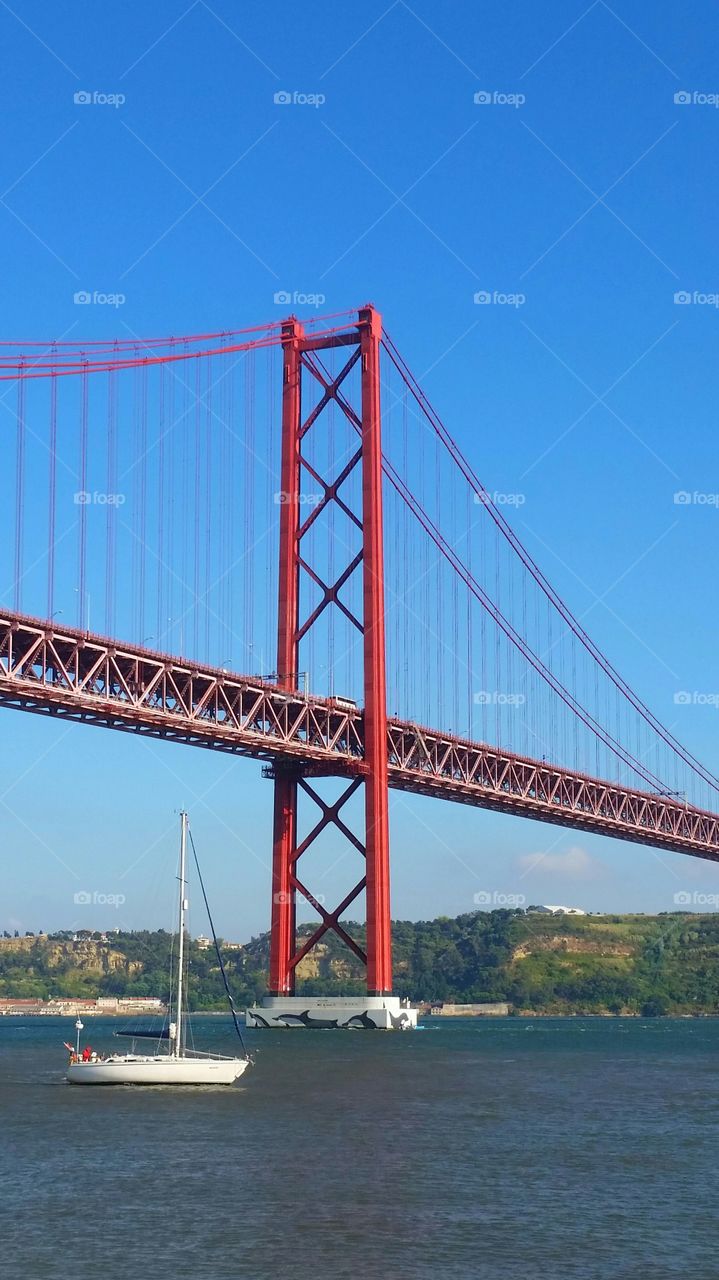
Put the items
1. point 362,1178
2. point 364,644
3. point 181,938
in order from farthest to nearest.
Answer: point 364,644
point 181,938
point 362,1178

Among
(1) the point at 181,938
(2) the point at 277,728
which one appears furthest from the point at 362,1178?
(2) the point at 277,728

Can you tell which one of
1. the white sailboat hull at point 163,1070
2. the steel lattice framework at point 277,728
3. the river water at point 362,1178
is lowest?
the river water at point 362,1178

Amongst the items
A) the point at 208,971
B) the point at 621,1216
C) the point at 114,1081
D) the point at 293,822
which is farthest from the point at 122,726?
the point at 208,971

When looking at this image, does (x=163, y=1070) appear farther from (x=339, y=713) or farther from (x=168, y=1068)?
(x=339, y=713)

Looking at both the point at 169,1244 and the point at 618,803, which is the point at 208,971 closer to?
the point at 618,803

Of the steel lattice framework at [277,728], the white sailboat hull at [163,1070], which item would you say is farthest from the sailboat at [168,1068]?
the steel lattice framework at [277,728]

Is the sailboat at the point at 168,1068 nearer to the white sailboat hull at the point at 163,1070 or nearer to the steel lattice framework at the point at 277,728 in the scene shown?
the white sailboat hull at the point at 163,1070
